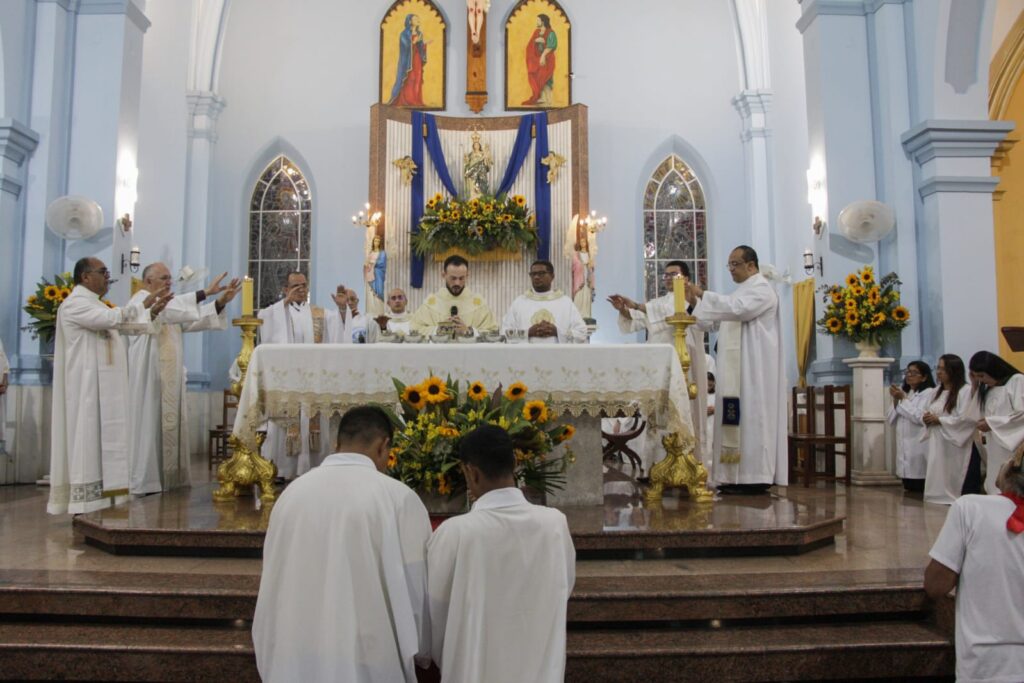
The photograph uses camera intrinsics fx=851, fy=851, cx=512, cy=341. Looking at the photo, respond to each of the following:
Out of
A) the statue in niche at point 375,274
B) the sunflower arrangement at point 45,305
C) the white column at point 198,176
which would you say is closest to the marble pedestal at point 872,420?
the statue in niche at point 375,274

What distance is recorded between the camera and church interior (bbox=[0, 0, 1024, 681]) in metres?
3.90

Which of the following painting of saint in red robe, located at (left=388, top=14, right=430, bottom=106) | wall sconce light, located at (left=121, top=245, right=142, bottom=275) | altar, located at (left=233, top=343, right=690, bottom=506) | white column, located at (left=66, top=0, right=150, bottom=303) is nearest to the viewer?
altar, located at (left=233, top=343, right=690, bottom=506)

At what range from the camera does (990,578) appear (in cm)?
314

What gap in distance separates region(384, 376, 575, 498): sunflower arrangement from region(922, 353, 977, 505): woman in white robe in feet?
12.6

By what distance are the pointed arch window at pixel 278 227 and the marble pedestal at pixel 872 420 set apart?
854 cm

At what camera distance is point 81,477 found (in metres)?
6.01

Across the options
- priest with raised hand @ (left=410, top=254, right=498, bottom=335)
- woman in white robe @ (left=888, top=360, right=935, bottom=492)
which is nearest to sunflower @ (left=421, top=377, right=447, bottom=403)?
priest with raised hand @ (left=410, top=254, right=498, bottom=335)

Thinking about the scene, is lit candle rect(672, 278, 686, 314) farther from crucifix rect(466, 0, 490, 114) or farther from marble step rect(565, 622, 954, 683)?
crucifix rect(466, 0, 490, 114)

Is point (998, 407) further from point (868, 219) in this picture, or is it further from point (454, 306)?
point (454, 306)

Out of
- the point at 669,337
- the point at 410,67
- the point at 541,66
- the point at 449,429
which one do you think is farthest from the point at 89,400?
the point at 541,66

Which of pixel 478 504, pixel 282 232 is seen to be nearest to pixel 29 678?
pixel 478 504

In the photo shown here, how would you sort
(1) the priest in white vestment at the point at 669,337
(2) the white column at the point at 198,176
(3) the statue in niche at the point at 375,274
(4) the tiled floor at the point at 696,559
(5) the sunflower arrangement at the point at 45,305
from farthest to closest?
(2) the white column at the point at 198,176 < (3) the statue in niche at the point at 375,274 < (5) the sunflower arrangement at the point at 45,305 < (1) the priest in white vestment at the point at 669,337 < (4) the tiled floor at the point at 696,559

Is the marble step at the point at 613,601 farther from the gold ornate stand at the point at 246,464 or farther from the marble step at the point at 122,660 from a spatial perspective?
the gold ornate stand at the point at 246,464

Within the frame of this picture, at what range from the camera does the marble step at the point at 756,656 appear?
353cm
